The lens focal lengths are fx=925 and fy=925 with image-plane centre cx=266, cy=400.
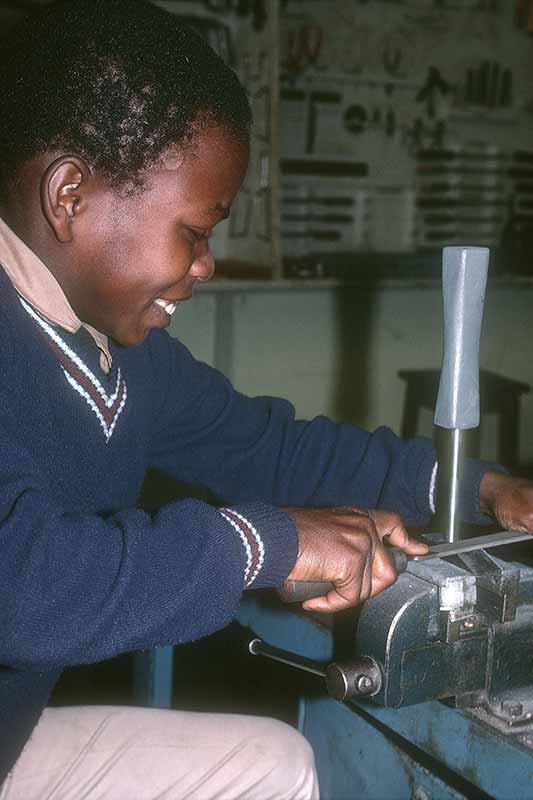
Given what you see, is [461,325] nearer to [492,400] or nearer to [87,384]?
[87,384]

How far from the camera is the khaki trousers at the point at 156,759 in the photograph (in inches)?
43.6

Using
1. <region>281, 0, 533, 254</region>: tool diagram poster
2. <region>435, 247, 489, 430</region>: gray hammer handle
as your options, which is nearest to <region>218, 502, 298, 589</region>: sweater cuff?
<region>435, 247, 489, 430</region>: gray hammer handle

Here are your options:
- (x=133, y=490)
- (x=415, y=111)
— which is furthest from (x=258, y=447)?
(x=415, y=111)

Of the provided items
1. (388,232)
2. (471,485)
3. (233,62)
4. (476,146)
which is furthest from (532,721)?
(476,146)

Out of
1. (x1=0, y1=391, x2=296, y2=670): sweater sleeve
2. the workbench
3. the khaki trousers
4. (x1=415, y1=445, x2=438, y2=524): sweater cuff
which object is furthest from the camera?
(x1=415, y1=445, x2=438, y2=524): sweater cuff

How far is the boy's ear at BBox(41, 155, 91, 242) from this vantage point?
91 cm

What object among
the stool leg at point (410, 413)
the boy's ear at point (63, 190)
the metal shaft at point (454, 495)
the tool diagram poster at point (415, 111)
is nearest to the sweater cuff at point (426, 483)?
the metal shaft at point (454, 495)

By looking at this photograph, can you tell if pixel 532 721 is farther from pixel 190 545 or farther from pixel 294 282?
pixel 294 282

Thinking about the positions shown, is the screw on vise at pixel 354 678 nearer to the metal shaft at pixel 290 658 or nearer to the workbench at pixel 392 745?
the metal shaft at pixel 290 658

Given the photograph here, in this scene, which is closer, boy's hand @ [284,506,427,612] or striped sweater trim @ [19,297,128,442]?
boy's hand @ [284,506,427,612]

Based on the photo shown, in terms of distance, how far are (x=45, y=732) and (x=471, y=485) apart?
0.61 meters

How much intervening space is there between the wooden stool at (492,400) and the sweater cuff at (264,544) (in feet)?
7.59

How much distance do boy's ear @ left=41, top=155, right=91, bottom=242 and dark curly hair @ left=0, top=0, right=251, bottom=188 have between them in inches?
0.5

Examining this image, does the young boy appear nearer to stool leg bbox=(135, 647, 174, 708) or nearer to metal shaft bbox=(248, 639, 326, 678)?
metal shaft bbox=(248, 639, 326, 678)
